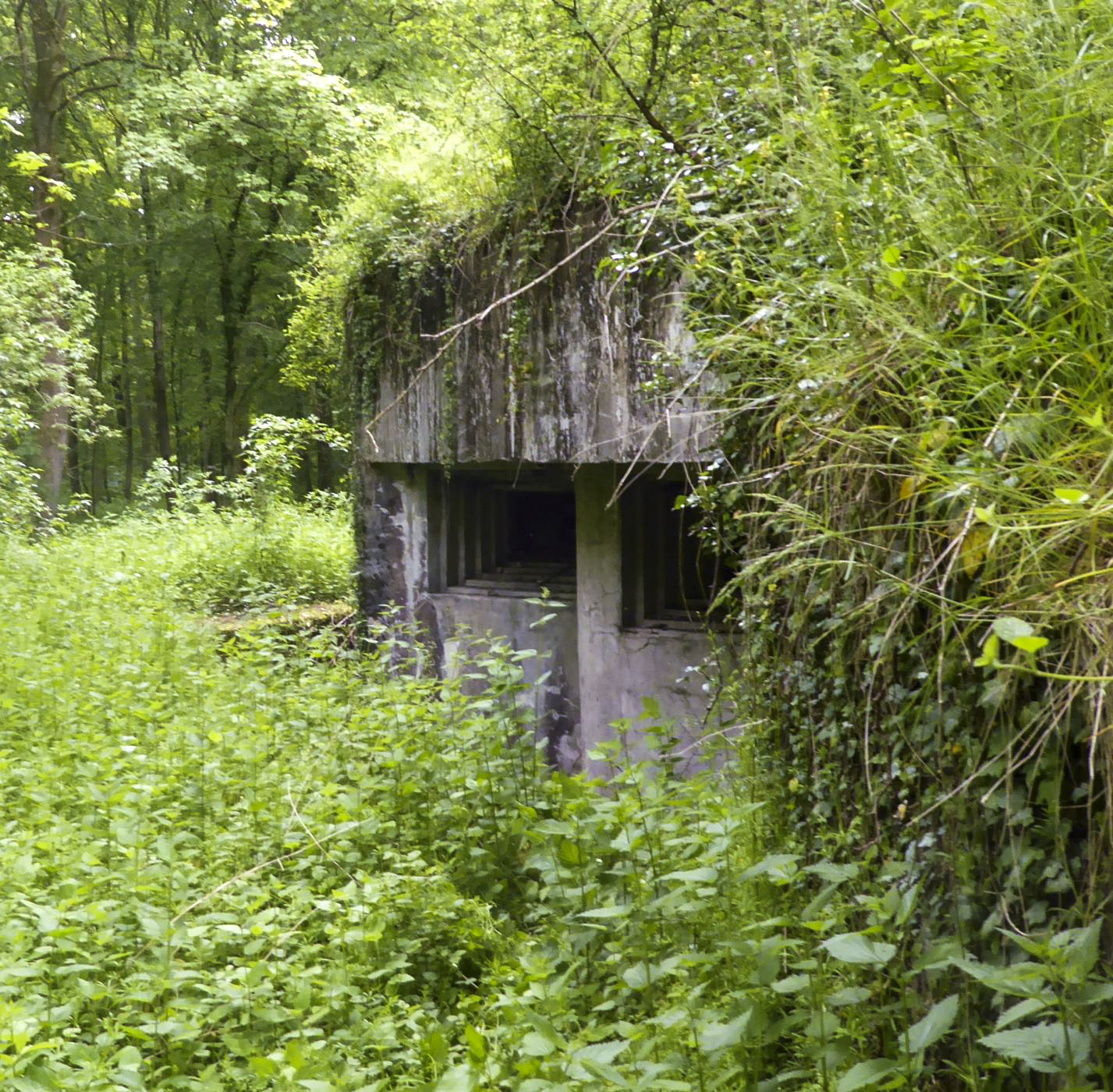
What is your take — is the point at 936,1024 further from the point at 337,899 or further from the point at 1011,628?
the point at 337,899

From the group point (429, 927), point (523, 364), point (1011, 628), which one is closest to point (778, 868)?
point (1011, 628)

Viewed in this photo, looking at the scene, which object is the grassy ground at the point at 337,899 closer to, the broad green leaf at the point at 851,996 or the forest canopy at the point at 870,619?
the forest canopy at the point at 870,619

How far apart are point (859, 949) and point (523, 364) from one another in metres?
5.17

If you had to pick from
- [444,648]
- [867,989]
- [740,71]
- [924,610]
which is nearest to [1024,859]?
[867,989]

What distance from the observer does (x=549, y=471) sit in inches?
327

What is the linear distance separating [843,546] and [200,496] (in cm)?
1417

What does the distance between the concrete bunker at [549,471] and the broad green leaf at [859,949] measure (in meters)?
3.53

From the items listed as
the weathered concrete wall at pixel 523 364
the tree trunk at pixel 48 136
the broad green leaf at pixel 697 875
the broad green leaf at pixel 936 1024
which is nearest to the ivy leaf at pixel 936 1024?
the broad green leaf at pixel 936 1024

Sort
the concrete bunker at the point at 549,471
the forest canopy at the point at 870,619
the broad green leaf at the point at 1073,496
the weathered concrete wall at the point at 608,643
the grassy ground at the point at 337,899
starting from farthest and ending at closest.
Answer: the weathered concrete wall at the point at 608,643 < the concrete bunker at the point at 549,471 < the grassy ground at the point at 337,899 < the forest canopy at the point at 870,619 < the broad green leaf at the point at 1073,496

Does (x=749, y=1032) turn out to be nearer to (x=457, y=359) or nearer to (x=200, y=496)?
(x=457, y=359)

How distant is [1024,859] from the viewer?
2359 millimetres

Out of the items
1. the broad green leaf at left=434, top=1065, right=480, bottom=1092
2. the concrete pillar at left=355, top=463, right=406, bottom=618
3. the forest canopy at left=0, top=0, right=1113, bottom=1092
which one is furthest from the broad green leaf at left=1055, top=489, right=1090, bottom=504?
the concrete pillar at left=355, top=463, right=406, bottom=618

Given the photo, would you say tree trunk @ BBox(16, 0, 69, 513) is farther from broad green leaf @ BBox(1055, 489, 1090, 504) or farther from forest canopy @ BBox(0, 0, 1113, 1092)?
broad green leaf @ BBox(1055, 489, 1090, 504)

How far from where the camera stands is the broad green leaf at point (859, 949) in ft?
7.43
